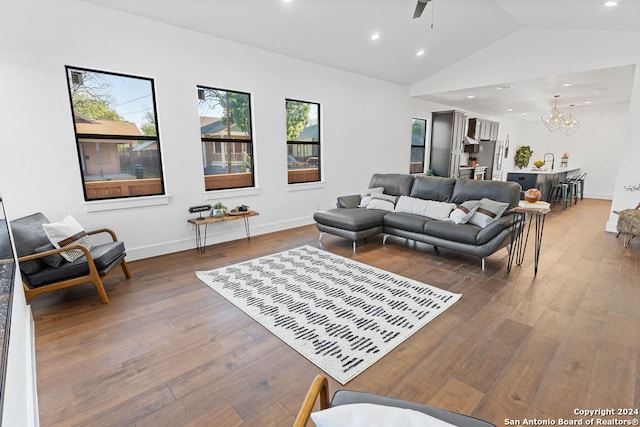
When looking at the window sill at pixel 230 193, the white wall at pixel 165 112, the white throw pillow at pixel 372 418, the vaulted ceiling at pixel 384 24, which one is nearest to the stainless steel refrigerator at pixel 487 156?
the vaulted ceiling at pixel 384 24

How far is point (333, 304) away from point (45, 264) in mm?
2586

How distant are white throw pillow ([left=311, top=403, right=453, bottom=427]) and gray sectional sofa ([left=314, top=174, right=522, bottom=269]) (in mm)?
3215

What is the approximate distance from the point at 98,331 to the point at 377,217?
3458 mm

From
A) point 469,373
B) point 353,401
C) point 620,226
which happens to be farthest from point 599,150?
point 353,401

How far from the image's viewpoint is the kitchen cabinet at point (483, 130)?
9.15 m

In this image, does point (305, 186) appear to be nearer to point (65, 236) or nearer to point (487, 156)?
point (65, 236)

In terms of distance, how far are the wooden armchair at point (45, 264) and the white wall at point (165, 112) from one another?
2.25ft

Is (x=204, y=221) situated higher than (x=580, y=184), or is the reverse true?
(x=580, y=184)

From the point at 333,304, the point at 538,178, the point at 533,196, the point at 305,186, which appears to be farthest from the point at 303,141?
the point at 538,178

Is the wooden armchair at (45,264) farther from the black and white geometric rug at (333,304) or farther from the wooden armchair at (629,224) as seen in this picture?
the wooden armchair at (629,224)

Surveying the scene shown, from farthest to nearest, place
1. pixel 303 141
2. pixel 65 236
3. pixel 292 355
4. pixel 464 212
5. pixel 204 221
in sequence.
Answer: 1. pixel 303 141
2. pixel 204 221
3. pixel 464 212
4. pixel 65 236
5. pixel 292 355

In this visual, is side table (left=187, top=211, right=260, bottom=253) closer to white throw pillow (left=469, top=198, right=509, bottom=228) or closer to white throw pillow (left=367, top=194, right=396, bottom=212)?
white throw pillow (left=367, top=194, right=396, bottom=212)

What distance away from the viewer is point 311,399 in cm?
102

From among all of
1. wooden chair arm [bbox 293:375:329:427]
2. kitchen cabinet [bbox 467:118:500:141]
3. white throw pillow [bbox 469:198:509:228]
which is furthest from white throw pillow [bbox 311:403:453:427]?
kitchen cabinet [bbox 467:118:500:141]
